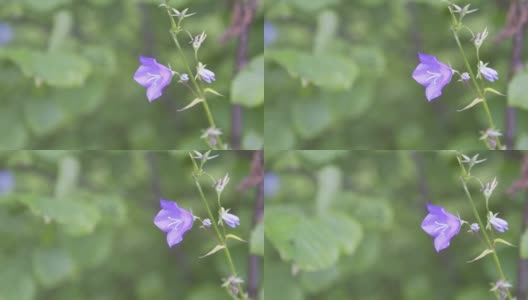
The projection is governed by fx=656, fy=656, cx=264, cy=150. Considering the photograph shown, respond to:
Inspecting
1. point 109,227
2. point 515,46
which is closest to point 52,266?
point 109,227

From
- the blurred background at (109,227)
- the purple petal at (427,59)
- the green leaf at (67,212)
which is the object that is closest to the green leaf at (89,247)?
the blurred background at (109,227)

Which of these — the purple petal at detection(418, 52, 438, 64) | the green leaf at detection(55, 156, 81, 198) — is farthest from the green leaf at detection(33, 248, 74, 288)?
the purple petal at detection(418, 52, 438, 64)

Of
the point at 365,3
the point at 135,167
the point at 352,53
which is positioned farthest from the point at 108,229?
the point at 365,3

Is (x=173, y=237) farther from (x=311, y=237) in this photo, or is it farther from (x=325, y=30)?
(x=325, y=30)

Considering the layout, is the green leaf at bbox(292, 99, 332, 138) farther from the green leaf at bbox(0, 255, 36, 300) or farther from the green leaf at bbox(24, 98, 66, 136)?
the green leaf at bbox(0, 255, 36, 300)

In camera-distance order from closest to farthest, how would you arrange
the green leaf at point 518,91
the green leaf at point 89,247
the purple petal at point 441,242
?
the purple petal at point 441,242, the green leaf at point 518,91, the green leaf at point 89,247

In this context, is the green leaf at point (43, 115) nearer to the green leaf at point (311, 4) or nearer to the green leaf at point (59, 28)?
the green leaf at point (59, 28)

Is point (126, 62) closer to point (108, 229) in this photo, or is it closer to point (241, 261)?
point (108, 229)
